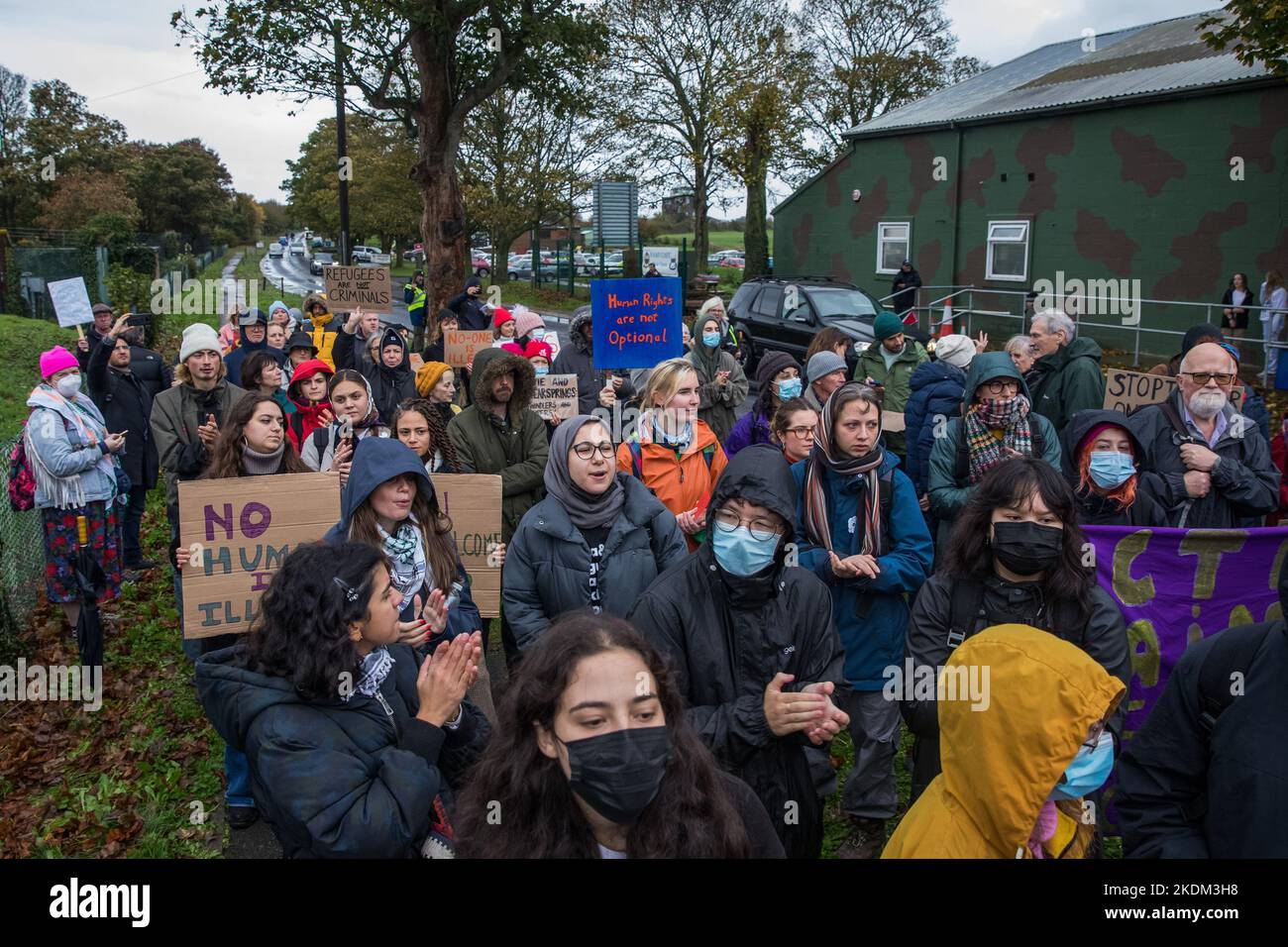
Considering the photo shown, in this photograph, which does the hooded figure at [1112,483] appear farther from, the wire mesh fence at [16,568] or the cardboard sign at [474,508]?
the wire mesh fence at [16,568]

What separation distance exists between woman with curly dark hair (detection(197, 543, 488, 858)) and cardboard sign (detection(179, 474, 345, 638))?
1732 millimetres

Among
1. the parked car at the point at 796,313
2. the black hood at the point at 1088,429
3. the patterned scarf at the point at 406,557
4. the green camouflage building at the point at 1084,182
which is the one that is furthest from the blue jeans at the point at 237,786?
the green camouflage building at the point at 1084,182

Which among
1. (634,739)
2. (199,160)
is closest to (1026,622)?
(634,739)

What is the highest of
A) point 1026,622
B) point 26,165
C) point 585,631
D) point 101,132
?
point 101,132

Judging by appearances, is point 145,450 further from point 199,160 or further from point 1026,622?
point 199,160

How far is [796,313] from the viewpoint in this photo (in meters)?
16.6

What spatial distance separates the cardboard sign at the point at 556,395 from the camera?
24.3ft

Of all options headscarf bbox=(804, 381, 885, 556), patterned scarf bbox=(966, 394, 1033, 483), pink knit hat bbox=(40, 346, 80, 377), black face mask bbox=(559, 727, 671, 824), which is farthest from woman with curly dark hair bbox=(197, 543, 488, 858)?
pink knit hat bbox=(40, 346, 80, 377)

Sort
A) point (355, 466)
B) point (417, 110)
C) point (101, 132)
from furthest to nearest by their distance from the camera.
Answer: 1. point (101, 132)
2. point (417, 110)
3. point (355, 466)

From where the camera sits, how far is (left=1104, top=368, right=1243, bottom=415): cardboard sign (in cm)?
656

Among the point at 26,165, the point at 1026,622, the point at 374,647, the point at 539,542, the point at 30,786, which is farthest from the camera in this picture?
the point at 26,165

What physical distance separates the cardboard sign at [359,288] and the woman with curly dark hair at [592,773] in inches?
385

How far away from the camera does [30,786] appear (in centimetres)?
538
